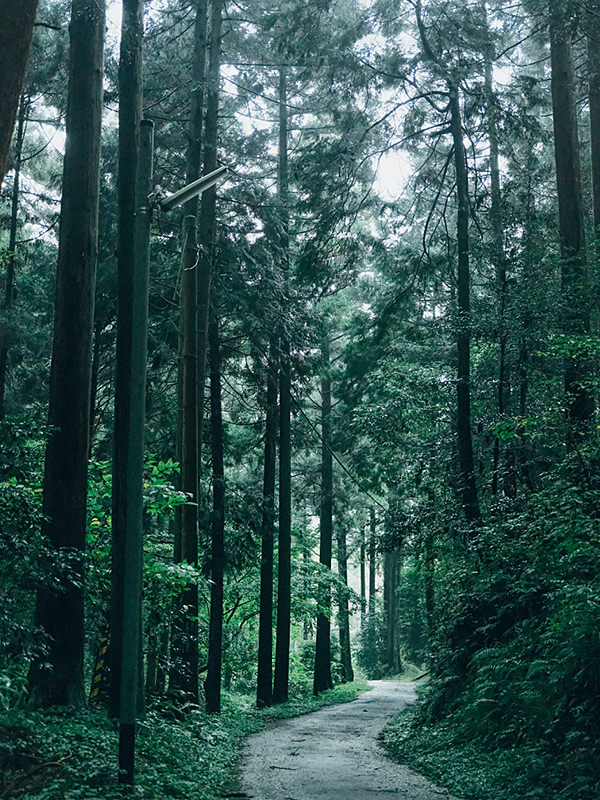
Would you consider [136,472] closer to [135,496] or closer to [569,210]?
[135,496]

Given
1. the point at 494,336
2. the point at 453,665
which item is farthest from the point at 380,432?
the point at 453,665

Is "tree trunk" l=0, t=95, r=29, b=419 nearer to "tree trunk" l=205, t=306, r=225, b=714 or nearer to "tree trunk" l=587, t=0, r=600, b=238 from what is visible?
"tree trunk" l=205, t=306, r=225, b=714

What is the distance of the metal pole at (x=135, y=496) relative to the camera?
8.48m

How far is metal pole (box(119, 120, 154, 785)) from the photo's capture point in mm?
8477

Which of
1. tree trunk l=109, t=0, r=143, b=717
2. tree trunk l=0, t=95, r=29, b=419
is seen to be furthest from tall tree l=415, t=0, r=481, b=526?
tree trunk l=0, t=95, r=29, b=419

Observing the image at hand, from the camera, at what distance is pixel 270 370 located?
21891 millimetres

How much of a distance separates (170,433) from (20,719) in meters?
11.8

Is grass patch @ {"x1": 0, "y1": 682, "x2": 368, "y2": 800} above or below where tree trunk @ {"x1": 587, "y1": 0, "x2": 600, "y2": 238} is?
below

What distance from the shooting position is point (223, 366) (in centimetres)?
2162

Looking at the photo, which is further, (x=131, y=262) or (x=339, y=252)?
(x=339, y=252)

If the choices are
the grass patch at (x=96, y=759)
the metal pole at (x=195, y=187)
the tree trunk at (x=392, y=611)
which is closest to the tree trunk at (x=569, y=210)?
the metal pole at (x=195, y=187)

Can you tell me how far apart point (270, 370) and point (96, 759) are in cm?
→ 1411

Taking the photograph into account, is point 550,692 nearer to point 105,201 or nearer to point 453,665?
point 453,665

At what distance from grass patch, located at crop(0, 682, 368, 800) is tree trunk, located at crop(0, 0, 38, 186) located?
17.5 feet
